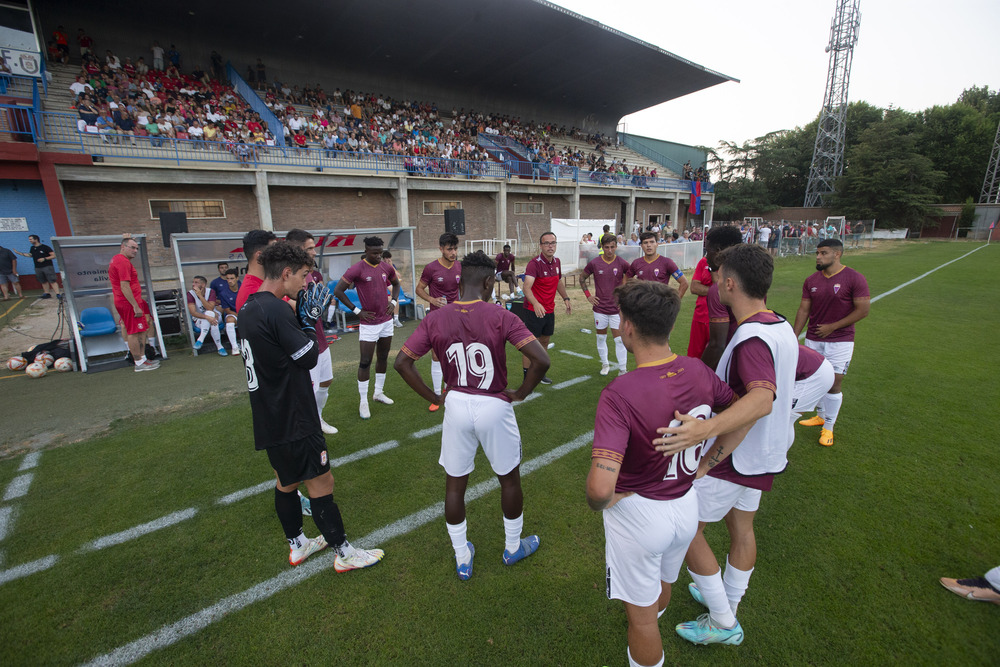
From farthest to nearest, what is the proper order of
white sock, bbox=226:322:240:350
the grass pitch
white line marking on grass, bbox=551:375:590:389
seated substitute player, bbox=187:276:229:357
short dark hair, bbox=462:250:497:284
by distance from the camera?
seated substitute player, bbox=187:276:229:357
white sock, bbox=226:322:240:350
white line marking on grass, bbox=551:375:590:389
short dark hair, bbox=462:250:497:284
the grass pitch

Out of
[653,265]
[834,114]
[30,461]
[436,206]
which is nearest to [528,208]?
[436,206]

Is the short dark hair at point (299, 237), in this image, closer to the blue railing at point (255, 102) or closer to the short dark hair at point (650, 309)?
the short dark hair at point (650, 309)

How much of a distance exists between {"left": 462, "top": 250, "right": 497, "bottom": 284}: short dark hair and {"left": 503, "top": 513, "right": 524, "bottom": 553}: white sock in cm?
172

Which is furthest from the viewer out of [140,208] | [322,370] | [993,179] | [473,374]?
[993,179]

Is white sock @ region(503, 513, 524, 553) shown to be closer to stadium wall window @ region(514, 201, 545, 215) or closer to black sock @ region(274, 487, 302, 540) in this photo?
black sock @ region(274, 487, 302, 540)

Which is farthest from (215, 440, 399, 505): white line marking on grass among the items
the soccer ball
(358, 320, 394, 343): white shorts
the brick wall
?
the brick wall

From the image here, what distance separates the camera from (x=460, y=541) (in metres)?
3.16

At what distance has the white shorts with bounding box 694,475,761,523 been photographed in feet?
7.93

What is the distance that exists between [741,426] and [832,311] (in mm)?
4073

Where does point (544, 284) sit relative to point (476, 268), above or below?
below

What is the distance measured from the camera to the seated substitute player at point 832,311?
16.0ft

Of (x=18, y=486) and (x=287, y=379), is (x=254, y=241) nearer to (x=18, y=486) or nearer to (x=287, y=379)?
(x=287, y=379)

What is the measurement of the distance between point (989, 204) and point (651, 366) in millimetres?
62609

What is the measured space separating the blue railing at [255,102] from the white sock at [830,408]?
21.8 meters
